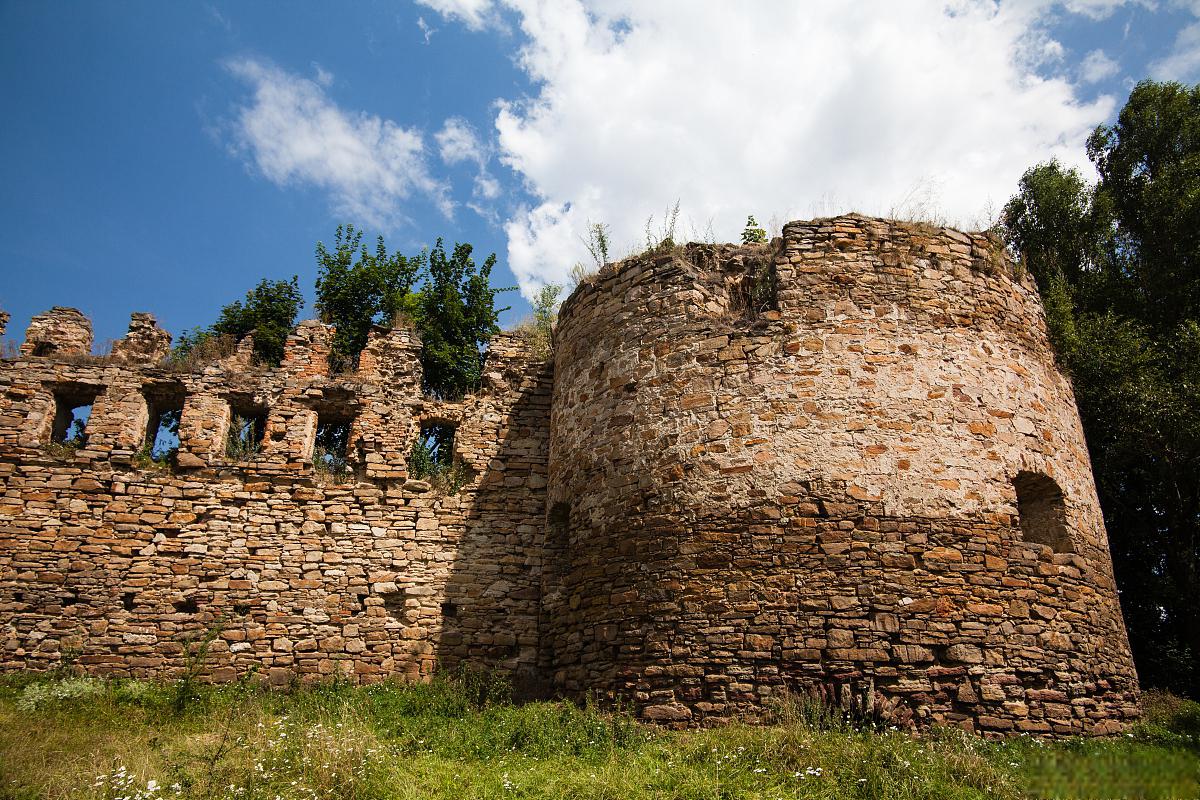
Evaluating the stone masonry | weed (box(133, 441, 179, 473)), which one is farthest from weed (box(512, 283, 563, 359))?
weed (box(133, 441, 179, 473))

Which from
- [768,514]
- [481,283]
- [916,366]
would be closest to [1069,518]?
[916,366]

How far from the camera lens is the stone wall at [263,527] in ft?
30.6

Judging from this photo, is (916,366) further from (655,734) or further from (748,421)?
(655,734)

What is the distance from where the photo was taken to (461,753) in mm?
6828

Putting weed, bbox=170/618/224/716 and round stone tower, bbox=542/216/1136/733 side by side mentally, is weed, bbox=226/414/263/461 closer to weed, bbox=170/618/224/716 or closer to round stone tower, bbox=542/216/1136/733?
weed, bbox=170/618/224/716

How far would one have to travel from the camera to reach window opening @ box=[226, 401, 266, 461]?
34.7ft

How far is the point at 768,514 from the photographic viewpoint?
25.3 feet

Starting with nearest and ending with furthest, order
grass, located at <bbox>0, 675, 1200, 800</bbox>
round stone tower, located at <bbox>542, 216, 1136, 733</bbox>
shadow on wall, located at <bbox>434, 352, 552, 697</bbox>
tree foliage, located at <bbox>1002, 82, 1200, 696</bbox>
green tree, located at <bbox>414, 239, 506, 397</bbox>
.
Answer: grass, located at <bbox>0, 675, 1200, 800</bbox> < round stone tower, located at <bbox>542, 216, 1136, 733</bbox> < shadow on wall, located at <bbox>434, 352, 552, 697</bbox> < tree foliage, located at <bbox>1002, 82, 1200, 696</bbox> < green tree, located at <bbox>414, 239, 506, 397</bbox>

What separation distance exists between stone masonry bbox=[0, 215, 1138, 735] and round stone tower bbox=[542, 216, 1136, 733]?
0.09ft

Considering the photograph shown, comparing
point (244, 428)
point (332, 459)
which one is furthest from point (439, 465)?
point (244, 428)

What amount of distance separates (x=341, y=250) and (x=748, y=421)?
12122mm

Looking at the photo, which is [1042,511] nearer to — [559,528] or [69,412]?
[559,528]

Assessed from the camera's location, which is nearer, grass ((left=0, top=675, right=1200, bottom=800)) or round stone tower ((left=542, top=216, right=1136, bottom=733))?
grass ((left=0, top=675, right=1200, bottom=800))

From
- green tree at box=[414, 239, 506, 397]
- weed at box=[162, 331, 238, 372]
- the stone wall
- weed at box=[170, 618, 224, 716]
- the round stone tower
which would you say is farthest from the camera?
green tree at box=[414, 239, 506, 397]
